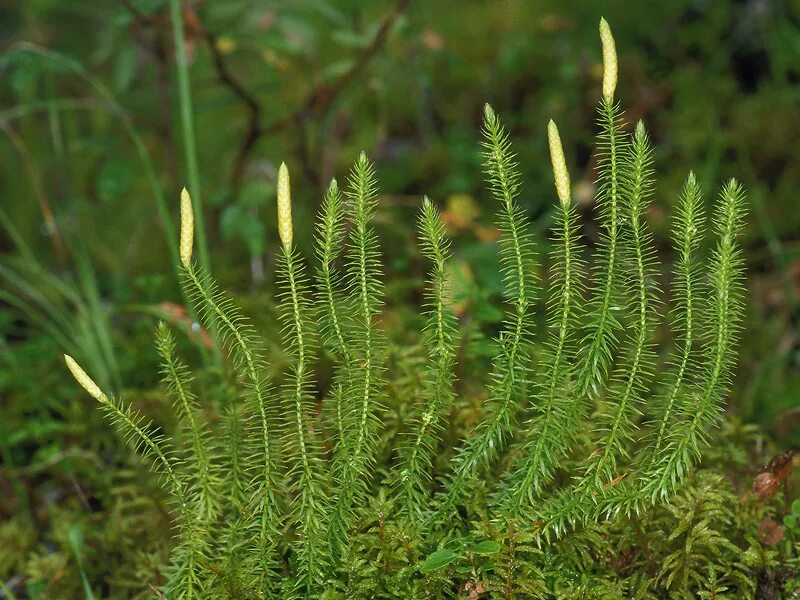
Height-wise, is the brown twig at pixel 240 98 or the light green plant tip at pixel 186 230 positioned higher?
the light green plant tip at pixel 186 230

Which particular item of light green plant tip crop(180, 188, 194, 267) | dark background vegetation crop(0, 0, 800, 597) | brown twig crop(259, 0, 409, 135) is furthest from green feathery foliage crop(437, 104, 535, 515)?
brown twig crop(259, 0, 409, 135)

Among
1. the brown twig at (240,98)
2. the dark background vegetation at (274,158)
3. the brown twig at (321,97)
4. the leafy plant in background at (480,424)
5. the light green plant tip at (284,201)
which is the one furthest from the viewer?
the brown twig at (321,97)

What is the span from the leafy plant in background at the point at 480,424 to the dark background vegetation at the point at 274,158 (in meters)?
0.50

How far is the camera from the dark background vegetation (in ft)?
7.85

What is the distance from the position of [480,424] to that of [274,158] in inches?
103

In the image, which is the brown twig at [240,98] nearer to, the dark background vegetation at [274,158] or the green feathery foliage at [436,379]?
the dark background vegetation at [274,158]

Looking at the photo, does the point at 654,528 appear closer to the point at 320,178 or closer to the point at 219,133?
the point at 320,178

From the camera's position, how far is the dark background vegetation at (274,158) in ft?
7.85

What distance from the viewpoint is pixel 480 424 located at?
1492mm

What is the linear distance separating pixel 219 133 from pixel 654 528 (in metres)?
3.06

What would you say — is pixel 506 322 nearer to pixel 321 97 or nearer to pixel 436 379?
pixel 436 379

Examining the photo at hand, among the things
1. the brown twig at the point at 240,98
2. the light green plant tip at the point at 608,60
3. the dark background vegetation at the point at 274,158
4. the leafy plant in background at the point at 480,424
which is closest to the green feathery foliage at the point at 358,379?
Result: the leafy plant in background at the point at 480,424

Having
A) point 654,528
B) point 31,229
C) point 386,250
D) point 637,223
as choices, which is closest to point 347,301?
point 637,223

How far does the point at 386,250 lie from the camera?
3.31 metres
